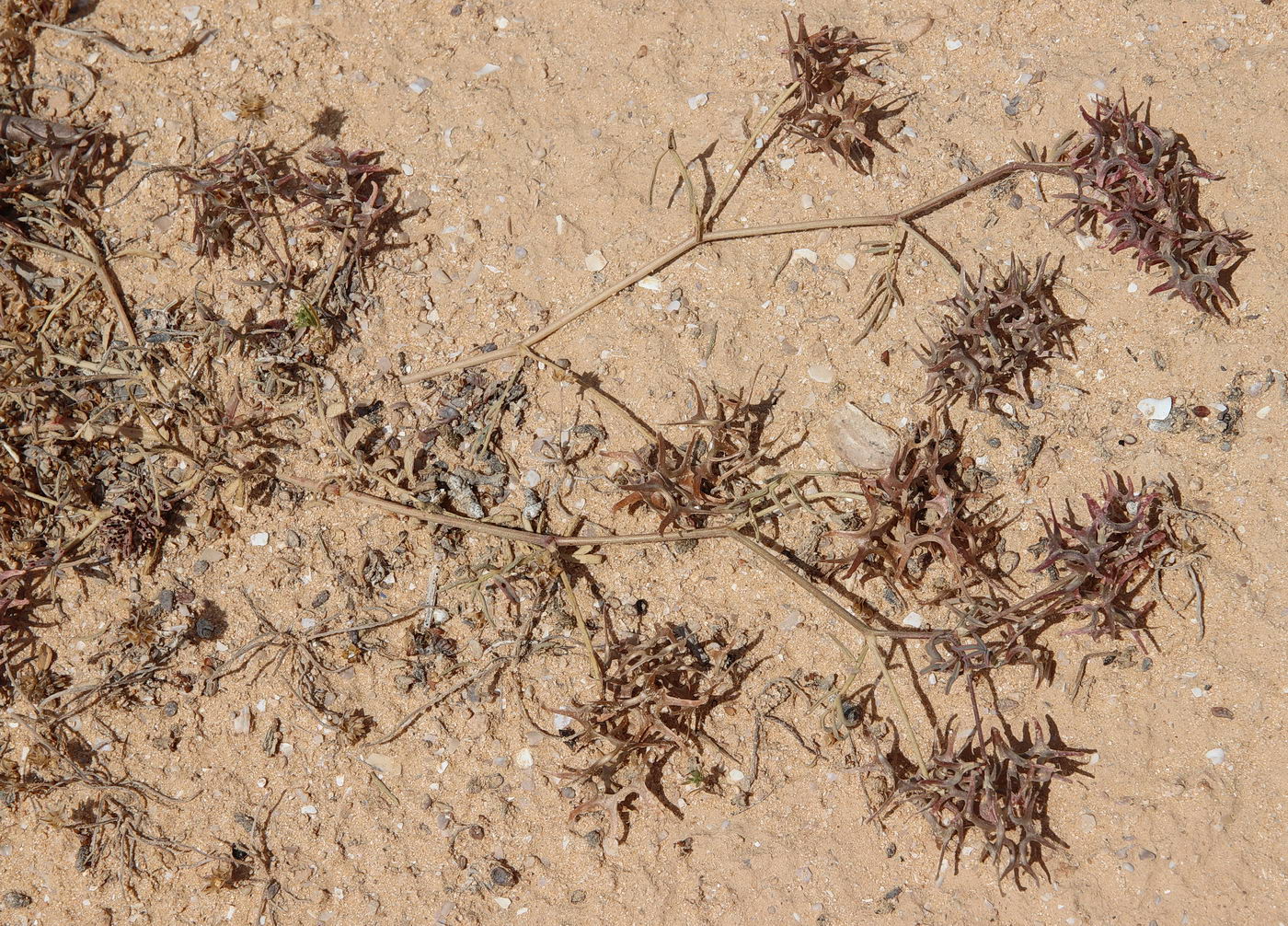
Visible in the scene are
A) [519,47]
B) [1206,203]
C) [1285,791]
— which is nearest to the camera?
[1285,791]

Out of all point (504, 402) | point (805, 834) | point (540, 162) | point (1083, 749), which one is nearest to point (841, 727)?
point (805, 834)

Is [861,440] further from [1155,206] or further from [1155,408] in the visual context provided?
[1155,206]

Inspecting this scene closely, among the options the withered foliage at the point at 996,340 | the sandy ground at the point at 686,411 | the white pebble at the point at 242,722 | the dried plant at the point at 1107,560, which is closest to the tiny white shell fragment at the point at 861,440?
the sandy ground at the point at 686,411

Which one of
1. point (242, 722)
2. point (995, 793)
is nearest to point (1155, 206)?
point (995, 793)

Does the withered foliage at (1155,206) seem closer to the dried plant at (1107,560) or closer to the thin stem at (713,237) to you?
the thin stem at (713,237)

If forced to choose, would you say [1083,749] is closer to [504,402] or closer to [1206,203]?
[1206,203]

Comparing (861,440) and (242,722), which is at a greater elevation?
(861,440)

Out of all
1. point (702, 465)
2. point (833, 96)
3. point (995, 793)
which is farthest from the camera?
point (833, 96)
